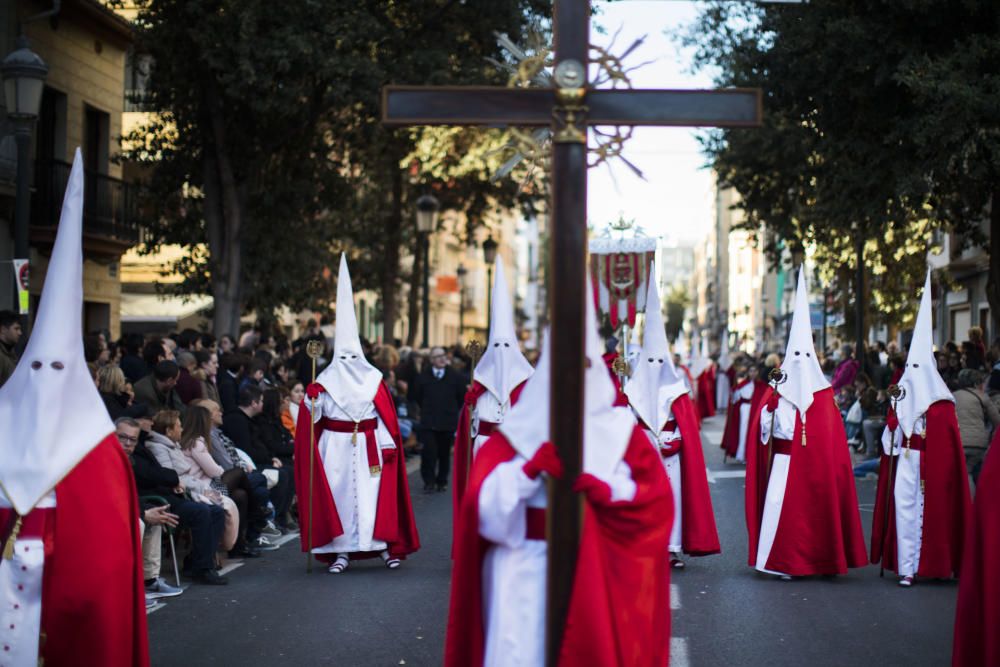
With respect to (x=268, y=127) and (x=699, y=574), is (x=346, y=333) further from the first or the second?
(x=268, y=127)

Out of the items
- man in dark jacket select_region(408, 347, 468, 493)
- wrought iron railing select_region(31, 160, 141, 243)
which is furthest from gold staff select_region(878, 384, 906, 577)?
wrought iron railing select_region(31, 160, 141, 243)

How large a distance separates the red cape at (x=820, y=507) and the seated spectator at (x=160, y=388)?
5.23m

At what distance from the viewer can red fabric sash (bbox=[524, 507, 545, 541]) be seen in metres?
5.67

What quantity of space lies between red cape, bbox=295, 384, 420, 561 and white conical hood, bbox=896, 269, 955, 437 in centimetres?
Answer: 410

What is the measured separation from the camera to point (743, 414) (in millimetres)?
23750

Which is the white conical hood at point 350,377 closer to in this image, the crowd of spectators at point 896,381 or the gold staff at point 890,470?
the gold staff at point 890,470

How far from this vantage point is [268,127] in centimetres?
2344

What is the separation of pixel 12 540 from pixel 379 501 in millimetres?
5892

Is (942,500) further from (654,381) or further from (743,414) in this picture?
(743,414)

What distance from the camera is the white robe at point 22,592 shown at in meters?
6.30

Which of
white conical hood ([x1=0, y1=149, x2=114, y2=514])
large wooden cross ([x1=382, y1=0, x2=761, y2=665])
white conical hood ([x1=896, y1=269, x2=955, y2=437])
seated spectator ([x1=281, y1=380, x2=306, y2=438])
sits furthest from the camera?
seated spectator ([x1=281, y1=380, x2=306, y2=438])

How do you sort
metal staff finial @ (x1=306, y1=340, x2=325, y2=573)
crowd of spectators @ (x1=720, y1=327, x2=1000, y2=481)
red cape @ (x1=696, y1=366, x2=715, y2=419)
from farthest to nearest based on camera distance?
red cape @ (x1=696, y1=366, x2=715, y2=419) → crowd of spectators @ (x1=720, y1=327, x2=1000, y2=481) → metal staff finial @ (x1=306, y1=340, x2=325, y2=573)

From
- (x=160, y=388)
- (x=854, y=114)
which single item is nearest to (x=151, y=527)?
(x=160, y=388)

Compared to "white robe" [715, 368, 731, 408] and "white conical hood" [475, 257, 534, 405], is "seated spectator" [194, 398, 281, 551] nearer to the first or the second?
"white conical hood" [475, 257, 534, 405]
